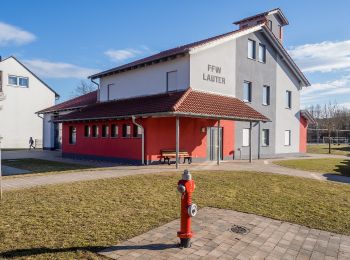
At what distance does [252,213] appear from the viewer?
716 cm

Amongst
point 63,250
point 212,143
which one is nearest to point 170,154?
point 212,143

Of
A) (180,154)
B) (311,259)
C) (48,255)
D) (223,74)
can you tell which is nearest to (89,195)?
(48,255)

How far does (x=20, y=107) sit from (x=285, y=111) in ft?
90.2

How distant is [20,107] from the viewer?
115 feet

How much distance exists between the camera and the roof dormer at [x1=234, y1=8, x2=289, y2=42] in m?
25.8

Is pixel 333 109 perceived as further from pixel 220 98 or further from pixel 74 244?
pixel 74 244

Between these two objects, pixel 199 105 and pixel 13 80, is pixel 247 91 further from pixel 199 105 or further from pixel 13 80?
pixel 13 80

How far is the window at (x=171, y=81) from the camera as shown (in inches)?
704

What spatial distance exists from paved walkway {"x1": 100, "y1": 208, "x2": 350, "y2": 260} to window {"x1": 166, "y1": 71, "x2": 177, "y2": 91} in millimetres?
12206

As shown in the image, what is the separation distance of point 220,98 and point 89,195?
465 inches

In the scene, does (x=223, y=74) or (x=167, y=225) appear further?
(x=223, y=74)

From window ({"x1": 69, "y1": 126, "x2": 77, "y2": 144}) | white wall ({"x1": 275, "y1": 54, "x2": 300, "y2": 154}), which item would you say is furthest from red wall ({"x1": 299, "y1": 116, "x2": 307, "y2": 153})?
window ({"x1": 69, "y1": 126, "x2": 77, "y2": 144})

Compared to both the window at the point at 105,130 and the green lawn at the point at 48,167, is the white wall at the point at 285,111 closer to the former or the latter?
the window at the point at 105,130

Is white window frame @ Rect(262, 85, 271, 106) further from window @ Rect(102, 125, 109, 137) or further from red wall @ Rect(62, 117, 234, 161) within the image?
window @ Rect(102, 125, 109, 137)
